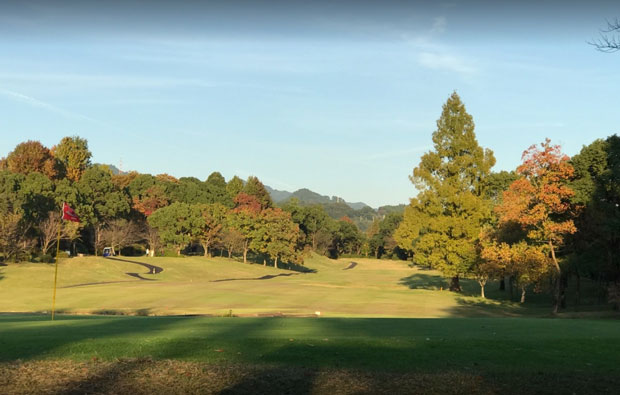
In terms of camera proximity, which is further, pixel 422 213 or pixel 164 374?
pixel 422 213

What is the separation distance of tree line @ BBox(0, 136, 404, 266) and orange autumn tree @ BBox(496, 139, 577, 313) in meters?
54.9

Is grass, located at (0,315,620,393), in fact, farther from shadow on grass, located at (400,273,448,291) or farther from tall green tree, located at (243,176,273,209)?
tall green tree, located at (243,176,273,209)

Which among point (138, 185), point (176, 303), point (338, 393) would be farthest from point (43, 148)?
point (338, 393)

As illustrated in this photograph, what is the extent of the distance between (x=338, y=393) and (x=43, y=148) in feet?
326

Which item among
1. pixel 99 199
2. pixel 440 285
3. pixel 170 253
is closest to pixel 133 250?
pixel 170 253

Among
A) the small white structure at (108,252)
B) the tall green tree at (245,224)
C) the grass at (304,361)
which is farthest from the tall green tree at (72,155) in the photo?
the grass at (304,361)

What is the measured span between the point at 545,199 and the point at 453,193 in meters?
14.4

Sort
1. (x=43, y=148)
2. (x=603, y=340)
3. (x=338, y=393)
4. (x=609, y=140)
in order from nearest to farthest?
(x=338, y=393), (x=603, y=340), (x=609, y=140), (x=43, y=148)

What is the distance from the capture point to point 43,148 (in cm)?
9306

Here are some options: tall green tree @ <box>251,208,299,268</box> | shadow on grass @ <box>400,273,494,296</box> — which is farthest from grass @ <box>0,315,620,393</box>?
tall green tree @ <box>251,208,299,268</box>

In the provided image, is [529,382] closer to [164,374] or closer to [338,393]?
[338,393]

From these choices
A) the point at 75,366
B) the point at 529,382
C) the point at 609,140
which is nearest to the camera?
the point at 529,382

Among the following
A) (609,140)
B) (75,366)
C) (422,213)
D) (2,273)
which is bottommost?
(2,273)

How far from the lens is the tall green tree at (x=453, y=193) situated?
152ft
